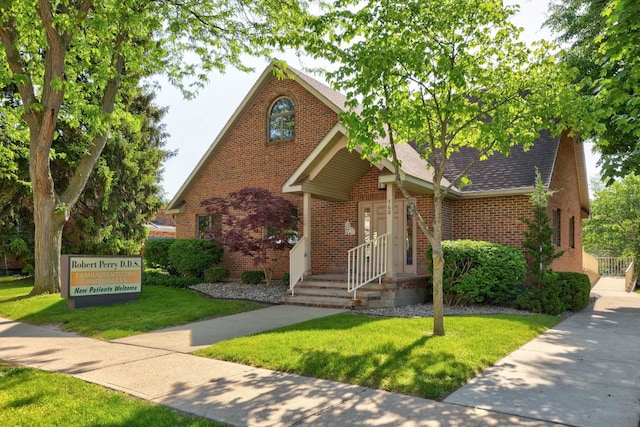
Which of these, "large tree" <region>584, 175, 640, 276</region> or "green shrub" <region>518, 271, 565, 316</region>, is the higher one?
"large tree" <region>584, 175, 640, 276</region>

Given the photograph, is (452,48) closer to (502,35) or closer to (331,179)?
(502,35)

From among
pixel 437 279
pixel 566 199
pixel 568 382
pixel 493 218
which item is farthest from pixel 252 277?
pixel 566 199

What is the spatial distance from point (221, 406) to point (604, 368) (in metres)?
4.82

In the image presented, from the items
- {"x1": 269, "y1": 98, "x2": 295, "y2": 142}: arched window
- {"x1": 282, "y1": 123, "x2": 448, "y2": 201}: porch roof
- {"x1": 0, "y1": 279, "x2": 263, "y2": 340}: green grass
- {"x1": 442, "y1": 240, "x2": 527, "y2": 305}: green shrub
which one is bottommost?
{"x1": 0, "y1": 279, "x2": 263, "y2": 340}: green grass

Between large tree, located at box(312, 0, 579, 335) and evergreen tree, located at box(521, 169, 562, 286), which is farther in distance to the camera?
evergreen tree, located at box(521, 169, 562, 286)

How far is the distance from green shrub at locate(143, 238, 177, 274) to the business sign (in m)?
5.39

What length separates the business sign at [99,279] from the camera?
10.2 metres

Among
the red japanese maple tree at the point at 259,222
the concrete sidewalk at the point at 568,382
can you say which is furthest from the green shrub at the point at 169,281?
the concrete sidewalk at the point at 568,382

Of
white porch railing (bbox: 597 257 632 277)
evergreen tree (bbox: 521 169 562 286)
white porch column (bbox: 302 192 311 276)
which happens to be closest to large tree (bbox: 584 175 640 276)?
white porch railing (bbox: 597 257 632 277)

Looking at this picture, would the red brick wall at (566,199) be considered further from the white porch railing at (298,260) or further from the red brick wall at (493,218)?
the white porch railing at (298,260)

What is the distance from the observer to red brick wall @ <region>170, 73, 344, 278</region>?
1549cm

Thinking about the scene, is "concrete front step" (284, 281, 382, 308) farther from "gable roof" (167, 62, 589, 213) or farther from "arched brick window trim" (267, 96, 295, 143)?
"arched brick window trim" (267, 96, 295, 143)

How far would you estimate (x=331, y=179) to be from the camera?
12.7 meters

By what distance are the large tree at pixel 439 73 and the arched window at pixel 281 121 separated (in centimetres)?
866
